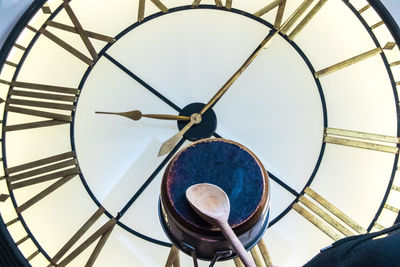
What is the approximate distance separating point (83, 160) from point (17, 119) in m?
0.45

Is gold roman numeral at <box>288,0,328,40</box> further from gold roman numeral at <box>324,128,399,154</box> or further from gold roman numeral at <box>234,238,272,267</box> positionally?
gold roman numeral at <box>234,238,272,267</box>

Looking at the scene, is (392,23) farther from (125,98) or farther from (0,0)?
(0,0)

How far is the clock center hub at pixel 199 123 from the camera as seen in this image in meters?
1.96

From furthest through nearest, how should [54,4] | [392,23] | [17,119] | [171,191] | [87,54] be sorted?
[87,54] → [17,119] → [54,4] → [392,23] → [171,191]

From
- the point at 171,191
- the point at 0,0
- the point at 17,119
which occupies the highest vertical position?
the point at 0,0

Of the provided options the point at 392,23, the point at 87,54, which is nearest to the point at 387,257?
the point at 392,23

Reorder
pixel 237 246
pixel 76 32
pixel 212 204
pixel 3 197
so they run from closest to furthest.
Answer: pixel 237 246 → pixel 212 204 → pixel 3 197 → pixel 76 32

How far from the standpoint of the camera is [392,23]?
1582mm

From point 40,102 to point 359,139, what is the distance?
1921 mm

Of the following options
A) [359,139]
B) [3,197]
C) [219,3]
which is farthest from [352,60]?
[3,197]

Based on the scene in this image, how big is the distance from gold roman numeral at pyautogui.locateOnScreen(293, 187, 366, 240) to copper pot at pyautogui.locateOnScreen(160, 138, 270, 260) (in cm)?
103

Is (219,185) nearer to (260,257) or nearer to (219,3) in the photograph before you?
(260,257)

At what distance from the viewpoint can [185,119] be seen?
6.36 ft

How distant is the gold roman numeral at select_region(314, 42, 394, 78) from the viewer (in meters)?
1.74
